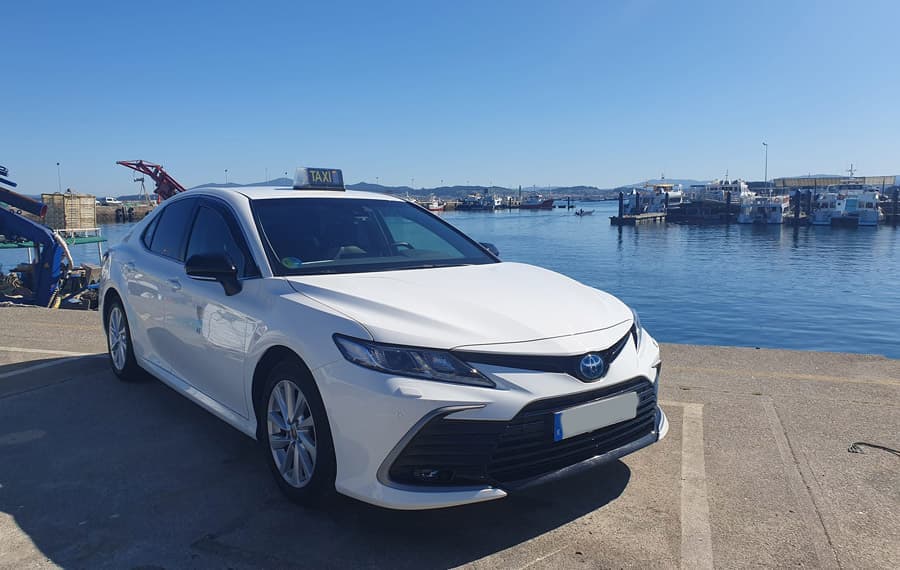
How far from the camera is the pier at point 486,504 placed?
2926 mm

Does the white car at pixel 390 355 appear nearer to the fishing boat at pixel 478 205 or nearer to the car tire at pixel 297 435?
the car tire at pixel 297 435

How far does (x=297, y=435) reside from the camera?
3.27 meters

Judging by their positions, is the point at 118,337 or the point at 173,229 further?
the point at 118,337

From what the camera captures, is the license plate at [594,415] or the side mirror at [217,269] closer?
the license plate at [594,415]

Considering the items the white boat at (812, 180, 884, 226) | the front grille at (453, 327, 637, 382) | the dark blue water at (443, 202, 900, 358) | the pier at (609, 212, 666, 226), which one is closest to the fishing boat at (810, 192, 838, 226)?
the white boat at (812, 180, 884, 226)

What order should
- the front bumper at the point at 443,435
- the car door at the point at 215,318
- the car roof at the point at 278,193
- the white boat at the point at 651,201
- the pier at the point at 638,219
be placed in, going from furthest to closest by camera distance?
the white boat at the point at 651,201 < the pier at the point at 638,219 < the car roof at the point at 278,193 < the car door at the point at 215,318 < the front bumper at the point at 443,435

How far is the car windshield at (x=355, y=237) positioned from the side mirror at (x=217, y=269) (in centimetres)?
23

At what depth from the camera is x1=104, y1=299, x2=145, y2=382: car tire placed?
17.7 ft

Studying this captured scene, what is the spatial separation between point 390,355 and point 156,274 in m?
2.64

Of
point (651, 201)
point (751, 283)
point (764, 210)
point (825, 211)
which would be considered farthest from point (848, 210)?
point (751, 283)

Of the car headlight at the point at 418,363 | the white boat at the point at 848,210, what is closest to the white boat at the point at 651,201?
the white boat at the point at 848,210

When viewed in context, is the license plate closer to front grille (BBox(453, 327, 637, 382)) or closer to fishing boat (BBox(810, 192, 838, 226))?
front grille (BBox(453, 327, 637, 382))

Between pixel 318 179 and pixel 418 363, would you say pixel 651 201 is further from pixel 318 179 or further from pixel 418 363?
pixel 418 363

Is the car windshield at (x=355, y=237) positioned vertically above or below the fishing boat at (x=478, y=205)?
below
